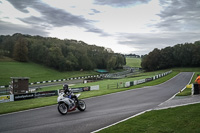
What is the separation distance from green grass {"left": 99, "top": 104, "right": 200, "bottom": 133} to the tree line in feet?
315

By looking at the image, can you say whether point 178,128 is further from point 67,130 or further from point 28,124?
point 28,124

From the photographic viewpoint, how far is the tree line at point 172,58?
3994 inches

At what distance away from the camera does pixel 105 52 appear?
4894 inches

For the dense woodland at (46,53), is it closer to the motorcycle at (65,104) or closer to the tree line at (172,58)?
the tree line at (172,58)

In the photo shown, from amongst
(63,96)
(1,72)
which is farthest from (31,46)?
(63,96)

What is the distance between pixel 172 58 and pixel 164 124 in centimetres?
11005

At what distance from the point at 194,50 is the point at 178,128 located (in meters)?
107

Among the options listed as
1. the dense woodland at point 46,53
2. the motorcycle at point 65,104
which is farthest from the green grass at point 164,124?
the dense woodland at point 46,53

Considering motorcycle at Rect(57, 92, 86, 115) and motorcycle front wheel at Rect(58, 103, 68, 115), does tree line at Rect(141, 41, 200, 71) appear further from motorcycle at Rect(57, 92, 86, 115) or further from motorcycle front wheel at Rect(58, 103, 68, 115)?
motorcycle front wheel at Rect(58, 103, 68, 115)

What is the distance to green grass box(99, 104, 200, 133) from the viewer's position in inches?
280

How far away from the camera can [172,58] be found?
109m

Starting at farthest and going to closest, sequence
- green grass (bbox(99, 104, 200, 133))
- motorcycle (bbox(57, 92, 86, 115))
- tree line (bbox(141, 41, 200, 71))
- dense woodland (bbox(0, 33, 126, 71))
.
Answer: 1. tree line (bbox(141, 41, 200, 71))
2. dense woodland (bbox(0, 33, 126, 71))
3. motorcycle (bbox(57, 92, 86, 115))
4. green grass (bbox(99, 104, 200, 133))

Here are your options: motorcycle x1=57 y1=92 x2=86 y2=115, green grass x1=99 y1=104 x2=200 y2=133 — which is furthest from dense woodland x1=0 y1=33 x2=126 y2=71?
green grass x1=99 y1=104 x2=200 y2=133

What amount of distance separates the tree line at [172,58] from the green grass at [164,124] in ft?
315
